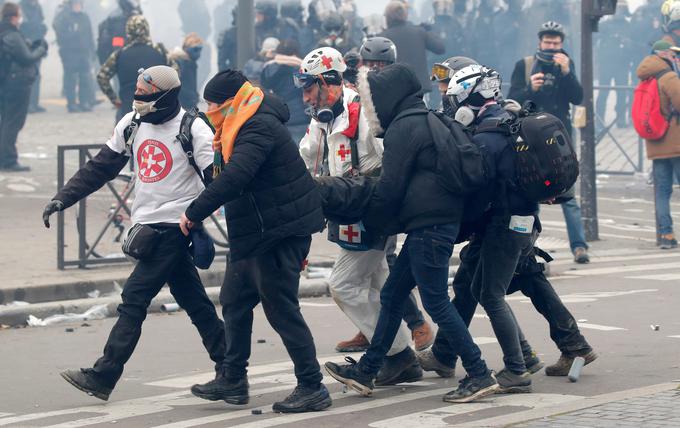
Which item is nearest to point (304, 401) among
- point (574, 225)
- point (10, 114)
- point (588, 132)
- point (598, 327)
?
point (598, 327)

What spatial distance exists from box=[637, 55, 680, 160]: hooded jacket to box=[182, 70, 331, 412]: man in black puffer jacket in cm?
788

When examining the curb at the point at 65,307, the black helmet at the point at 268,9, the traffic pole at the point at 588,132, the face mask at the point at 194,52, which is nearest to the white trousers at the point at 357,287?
the curb at the point at 65,307

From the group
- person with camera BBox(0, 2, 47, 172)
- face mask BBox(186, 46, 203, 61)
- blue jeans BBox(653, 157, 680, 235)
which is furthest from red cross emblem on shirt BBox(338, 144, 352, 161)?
person with camera BBox(0, 2, 47, 172)

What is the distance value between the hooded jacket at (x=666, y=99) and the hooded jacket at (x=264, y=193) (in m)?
7.92

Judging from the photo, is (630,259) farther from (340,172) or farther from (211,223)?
(340,172)

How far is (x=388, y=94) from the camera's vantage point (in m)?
8.23

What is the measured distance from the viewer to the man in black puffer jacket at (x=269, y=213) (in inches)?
313

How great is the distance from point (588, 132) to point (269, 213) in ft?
27.1

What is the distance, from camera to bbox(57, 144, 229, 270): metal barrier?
13.1 meters

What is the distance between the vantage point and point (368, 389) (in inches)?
333

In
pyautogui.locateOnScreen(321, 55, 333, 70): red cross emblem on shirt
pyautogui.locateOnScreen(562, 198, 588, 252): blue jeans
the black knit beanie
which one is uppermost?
pyautogui.locateOnScreen(321, 55, 333, 70): red cross emblem on shirt

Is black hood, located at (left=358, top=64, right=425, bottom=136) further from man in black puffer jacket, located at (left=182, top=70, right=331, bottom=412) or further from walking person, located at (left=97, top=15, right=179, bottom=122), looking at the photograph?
walking person, located at (left=97, top=15, right=179, bottom=122)

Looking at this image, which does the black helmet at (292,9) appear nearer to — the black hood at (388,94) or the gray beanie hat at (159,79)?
the gray beanie hat at (159,79)

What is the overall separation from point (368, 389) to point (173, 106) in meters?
1.82
